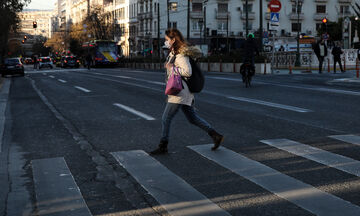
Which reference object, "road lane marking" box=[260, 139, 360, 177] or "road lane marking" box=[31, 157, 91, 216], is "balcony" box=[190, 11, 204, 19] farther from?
"road lane marking" box=[31, 157, 91, 216]

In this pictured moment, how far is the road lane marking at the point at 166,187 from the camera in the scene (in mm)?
4284

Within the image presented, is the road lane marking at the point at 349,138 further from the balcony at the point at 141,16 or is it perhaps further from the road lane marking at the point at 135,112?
the balcony at the point at 141,16

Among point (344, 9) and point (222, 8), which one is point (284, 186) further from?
point (344, 9)

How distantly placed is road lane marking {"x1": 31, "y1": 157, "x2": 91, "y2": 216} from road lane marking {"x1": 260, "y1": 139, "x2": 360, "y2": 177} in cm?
269

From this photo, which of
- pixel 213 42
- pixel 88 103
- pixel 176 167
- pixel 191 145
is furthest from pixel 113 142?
pixel 213 42

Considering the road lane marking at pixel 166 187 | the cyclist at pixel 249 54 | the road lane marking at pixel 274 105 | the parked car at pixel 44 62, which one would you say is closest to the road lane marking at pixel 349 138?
the road lane marking at pixel 166 187

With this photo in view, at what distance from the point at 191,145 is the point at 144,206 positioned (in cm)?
285

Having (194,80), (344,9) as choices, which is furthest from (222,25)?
(194,80)

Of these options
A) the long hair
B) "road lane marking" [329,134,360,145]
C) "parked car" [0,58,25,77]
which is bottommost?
"road lane marking" [329,134,360,145]

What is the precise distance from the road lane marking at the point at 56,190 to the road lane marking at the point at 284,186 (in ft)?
5.46

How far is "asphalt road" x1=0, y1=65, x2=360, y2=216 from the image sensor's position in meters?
4.45

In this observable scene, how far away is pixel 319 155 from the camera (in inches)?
248

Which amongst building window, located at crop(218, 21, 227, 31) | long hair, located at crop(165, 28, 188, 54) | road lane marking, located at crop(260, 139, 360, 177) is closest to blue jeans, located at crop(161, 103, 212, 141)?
long hair, located at crop(165, 28, 188, 54)

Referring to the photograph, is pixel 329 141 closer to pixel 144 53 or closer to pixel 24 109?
pixel 24 109
